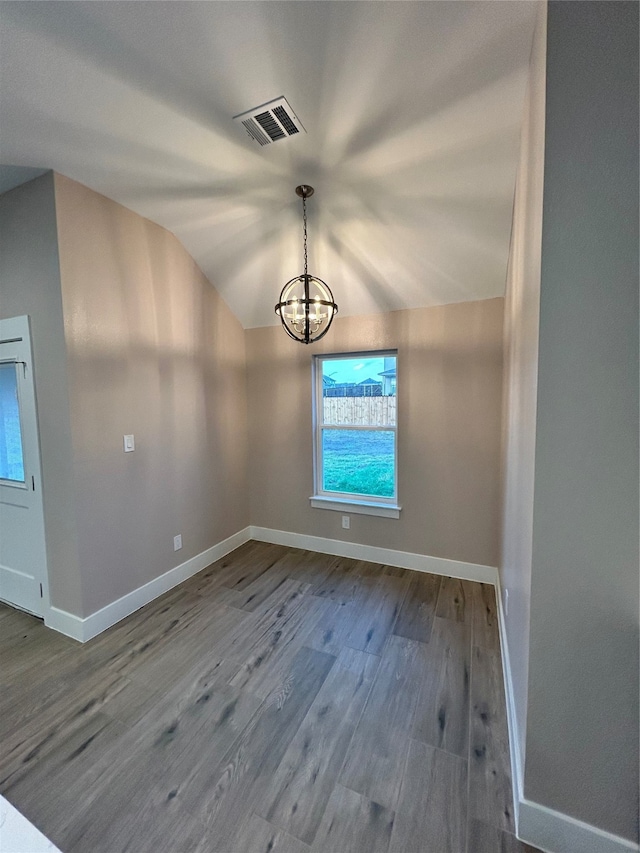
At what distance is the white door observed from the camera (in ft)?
7.29

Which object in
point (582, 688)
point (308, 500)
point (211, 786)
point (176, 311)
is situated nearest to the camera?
point (582, 688)

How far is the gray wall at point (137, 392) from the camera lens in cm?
213

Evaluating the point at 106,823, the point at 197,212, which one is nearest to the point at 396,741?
the point at 106,823

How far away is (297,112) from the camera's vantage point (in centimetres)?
153

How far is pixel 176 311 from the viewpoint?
279 centimetres

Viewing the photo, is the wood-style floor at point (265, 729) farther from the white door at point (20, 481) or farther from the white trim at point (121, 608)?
the white door at point (20, 481)

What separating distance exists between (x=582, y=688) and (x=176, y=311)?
126 inches

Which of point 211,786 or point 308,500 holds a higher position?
point 308,500

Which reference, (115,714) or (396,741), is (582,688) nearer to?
(396,741)

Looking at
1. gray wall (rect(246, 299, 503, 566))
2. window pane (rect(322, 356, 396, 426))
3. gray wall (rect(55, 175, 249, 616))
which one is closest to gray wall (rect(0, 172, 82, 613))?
gray wall (rect(55, 175, 249, 616))

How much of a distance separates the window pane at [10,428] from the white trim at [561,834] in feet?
10.4

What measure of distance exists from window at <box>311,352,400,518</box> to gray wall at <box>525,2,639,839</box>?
2.02 m

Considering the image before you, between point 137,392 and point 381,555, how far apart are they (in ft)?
8.29

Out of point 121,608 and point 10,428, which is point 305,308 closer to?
point 10,428
